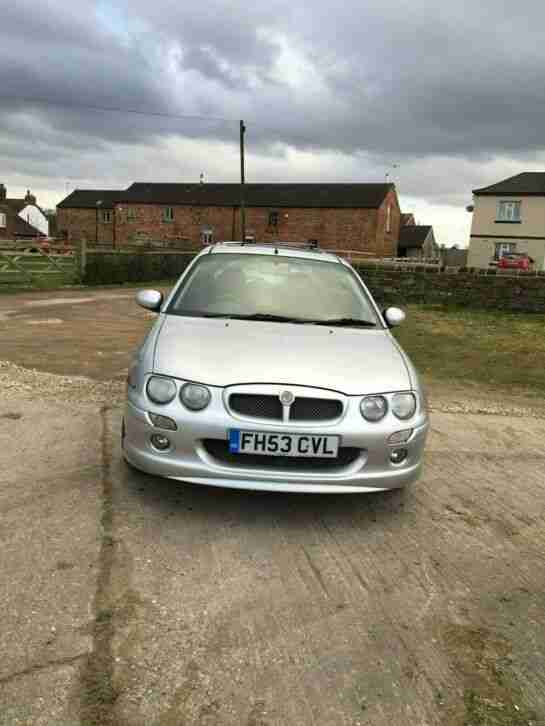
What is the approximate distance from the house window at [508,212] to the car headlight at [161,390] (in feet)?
125

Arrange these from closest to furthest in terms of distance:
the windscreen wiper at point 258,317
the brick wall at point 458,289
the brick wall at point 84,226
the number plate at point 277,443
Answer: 1. the number plate at point 277,443
2. the windscreen wiper at point 258,317
3. the brick wall at point 458,289
4. the brick wall at point 84,226

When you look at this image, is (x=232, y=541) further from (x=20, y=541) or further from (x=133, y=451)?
(x=20, y=541)

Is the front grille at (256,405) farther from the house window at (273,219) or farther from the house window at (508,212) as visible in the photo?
the house window at (273,219)

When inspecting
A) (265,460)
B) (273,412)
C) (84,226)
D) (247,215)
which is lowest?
(265,460)

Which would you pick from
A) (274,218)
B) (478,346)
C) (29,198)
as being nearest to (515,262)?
(478,346)

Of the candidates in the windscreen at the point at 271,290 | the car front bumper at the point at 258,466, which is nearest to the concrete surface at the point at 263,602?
the car front bumper at the point at 258,466

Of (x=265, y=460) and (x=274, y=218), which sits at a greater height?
(x=274, y=218)

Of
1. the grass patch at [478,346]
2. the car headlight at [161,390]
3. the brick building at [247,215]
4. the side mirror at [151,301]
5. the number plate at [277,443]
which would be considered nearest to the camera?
the number plate at [277,443]

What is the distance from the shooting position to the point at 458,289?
13555 millimetres

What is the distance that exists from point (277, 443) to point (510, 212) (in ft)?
126

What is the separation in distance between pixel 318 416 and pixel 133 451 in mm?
1021

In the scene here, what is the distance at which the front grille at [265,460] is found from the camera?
304 cm

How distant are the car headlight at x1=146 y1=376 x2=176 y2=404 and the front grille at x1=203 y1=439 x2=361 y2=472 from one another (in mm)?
307

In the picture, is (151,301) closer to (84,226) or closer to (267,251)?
(267,251)
